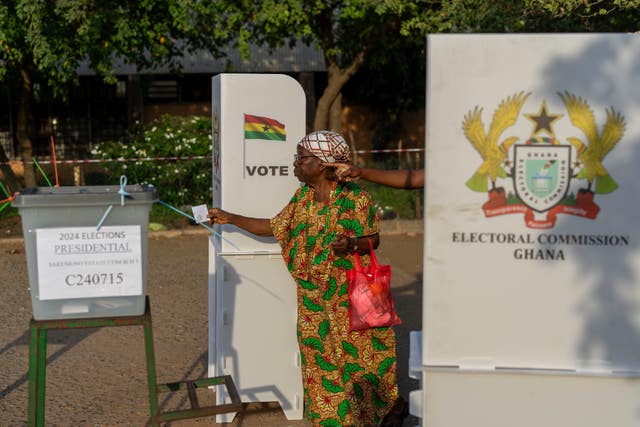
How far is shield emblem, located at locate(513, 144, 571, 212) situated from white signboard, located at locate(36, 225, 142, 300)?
168 centimetres

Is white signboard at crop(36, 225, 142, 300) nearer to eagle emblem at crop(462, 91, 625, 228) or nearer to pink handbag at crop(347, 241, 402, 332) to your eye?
pink handbag at crop(347, 241, 402, 332)

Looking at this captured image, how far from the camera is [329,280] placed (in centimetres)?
491

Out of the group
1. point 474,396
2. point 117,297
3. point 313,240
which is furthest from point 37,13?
point 474,396

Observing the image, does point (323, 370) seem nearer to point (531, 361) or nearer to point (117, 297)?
point (117, 297)

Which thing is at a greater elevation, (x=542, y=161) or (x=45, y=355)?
(x=542, y=161)

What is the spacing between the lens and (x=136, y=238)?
12.5 feet

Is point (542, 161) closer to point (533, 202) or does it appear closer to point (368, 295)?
point (533, 202)

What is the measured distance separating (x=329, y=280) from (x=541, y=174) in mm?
2088

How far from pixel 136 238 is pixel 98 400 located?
2414 millimetres

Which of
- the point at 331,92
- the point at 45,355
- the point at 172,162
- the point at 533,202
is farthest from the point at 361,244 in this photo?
the point at 331,92

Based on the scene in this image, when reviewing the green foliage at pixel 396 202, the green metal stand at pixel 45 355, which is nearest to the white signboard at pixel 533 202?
the green metal stand at pixel 45 355

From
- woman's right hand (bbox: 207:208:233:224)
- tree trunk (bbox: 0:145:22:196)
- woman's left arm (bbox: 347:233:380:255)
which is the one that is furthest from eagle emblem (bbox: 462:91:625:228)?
tree trunk (bbox: 0:145:22:196)

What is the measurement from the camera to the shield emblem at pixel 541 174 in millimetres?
2996

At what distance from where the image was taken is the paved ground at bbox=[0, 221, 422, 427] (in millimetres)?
5625
